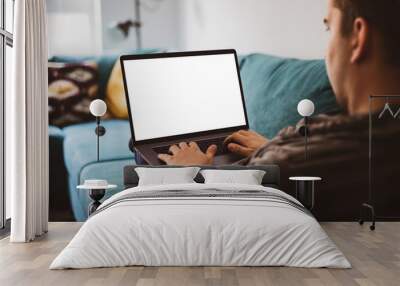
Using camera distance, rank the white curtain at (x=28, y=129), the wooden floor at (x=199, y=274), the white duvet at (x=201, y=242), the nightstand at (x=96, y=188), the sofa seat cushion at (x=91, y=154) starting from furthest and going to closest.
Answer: the sofa seat cushion at (x=91, y=154) → the nightstand at (x=96, y=188) → the white curtain at (x=28, y=129) → the white duvet at (x=201, y=242) → the wooden floor at (x=199, y=274)

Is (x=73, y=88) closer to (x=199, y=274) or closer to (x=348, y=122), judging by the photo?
(x=348, y=122)

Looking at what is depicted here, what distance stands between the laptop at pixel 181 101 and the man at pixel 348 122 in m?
0.14

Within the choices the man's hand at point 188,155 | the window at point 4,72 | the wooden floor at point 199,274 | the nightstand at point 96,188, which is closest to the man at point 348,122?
the man's hand at point 188,155

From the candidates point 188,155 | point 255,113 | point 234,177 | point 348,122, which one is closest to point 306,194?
point 234,177

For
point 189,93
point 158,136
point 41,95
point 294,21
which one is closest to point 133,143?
point 158,136

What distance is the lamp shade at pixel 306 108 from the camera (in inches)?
292

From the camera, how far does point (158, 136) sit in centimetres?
766

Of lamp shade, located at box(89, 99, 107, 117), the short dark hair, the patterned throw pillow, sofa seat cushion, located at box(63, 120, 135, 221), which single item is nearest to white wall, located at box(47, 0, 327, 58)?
the patterned throw pillow

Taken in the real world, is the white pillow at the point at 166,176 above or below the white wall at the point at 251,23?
below

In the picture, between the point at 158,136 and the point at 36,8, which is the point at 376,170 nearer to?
the point at 158,136

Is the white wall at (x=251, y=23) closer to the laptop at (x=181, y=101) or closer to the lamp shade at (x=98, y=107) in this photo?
the laptop at (x=181, y=101)

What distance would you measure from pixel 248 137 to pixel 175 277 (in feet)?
11.5

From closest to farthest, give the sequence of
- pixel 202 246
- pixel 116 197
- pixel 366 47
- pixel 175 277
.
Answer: pixel 175 277
pixel 202 246
pixel 116 197
pixel 366 47

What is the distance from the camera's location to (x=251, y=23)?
7855mm
